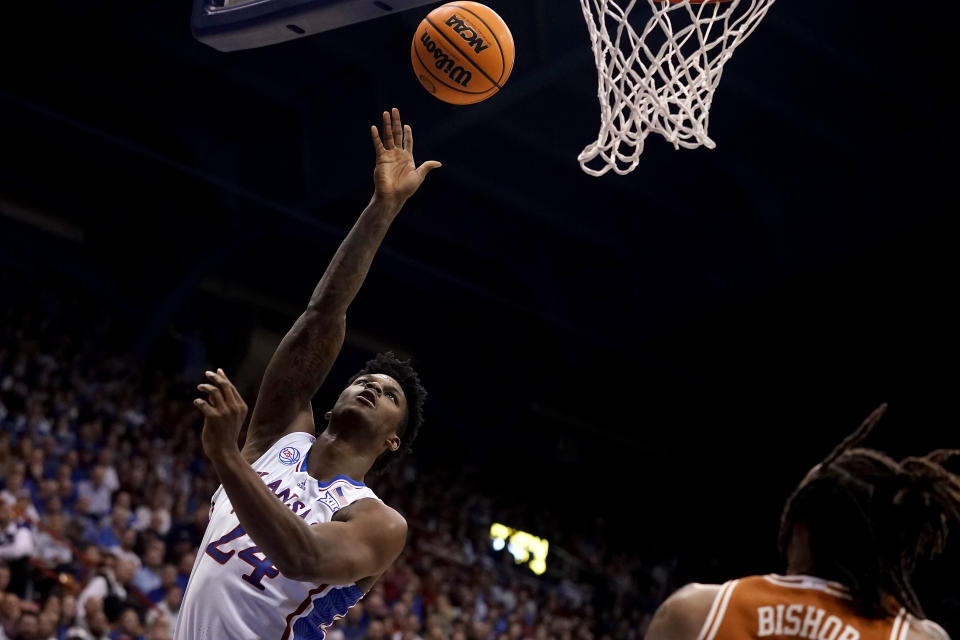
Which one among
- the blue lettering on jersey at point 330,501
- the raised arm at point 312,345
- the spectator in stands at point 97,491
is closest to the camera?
the blue lettering on jersey at point 330,501

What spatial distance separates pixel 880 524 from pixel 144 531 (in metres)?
7.63

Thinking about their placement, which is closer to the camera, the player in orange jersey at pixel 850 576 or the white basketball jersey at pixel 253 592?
the player in orange jersey at pixel 850 576

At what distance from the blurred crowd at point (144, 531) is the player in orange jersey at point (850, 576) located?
5.77m

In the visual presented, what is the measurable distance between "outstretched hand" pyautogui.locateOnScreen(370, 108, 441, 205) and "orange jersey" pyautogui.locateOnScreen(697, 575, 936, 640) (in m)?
1.78

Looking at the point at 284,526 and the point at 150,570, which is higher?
the point at 284,526

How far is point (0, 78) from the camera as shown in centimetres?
1076

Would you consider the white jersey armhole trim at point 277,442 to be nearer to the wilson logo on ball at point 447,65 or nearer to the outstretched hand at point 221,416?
the outstretched hand at point 221,416

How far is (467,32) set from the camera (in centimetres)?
450

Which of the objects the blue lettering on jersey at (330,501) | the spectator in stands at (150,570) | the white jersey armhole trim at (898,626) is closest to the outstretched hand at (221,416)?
the blue lettering on jersey at (330,501)

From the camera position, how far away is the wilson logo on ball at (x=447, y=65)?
14.7 feet

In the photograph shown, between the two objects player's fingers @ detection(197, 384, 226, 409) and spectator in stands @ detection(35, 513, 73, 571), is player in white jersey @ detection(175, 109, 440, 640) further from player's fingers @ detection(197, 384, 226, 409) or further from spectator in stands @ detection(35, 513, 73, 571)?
spectator in stands @ detection(35, 513, 73, 571)

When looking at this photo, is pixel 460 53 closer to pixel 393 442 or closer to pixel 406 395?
pixel 406 395

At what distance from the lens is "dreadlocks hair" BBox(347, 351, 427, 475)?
338 centimetres

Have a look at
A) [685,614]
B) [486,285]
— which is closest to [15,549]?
[685,614]
